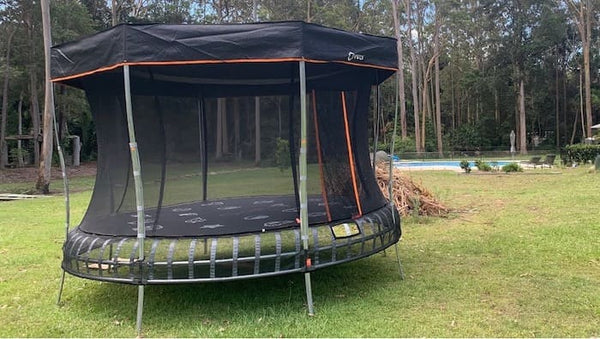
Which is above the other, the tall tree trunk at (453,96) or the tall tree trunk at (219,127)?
the tall tree trunk at (453,96)

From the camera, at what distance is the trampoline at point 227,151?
3.36 meters

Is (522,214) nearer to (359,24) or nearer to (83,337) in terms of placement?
(83,337)

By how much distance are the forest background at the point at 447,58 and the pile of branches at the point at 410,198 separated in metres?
16.0

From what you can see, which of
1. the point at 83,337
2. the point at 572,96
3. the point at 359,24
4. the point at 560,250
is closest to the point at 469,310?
the point at 560,250

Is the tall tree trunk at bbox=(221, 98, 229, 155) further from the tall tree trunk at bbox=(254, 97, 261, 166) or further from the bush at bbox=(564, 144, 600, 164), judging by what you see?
the bush at bbox=(564, 144, 600, 164)

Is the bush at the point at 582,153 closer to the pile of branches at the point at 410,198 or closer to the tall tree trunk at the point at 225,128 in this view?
the pile of branches at the point at 410,198

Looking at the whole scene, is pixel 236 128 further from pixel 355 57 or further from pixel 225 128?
pixel 355 57

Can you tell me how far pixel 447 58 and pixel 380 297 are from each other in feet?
128

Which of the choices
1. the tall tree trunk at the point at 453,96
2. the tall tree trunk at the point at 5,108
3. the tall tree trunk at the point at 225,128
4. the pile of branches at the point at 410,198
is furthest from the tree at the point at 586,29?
the tall tree trunk at the point at 5,108

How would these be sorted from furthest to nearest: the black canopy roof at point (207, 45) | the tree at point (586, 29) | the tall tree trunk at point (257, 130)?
the tree at point (586, 29)
the tall tree trunk at point (257, 130)
the black canopy roof at point (207, 45)

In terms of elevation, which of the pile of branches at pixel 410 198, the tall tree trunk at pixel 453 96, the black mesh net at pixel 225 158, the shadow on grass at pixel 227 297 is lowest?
the shadow on grass at pixel 227 297

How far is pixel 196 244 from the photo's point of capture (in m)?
3.63

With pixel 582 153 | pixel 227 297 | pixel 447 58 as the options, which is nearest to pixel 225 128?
pixel 227 297

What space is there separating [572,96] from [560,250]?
1432 inches
